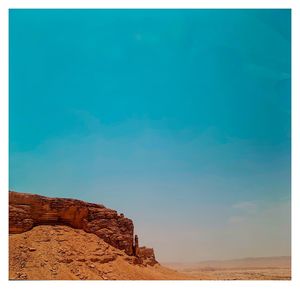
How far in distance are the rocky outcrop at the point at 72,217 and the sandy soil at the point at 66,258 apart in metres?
0.45

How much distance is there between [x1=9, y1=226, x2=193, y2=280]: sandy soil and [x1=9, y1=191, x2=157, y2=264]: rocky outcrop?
45 centimetres

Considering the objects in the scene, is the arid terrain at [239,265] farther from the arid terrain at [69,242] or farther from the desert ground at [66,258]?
the desert ground at [66,258]

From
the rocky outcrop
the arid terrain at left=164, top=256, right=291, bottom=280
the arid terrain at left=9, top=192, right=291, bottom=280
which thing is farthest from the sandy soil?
the arid terrain at left=164, top=256, right=291, bottom=280

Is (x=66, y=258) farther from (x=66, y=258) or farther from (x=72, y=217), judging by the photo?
(x=72, y=217)

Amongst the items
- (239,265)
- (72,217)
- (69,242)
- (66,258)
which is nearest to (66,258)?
(66,258)

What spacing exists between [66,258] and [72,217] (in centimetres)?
373

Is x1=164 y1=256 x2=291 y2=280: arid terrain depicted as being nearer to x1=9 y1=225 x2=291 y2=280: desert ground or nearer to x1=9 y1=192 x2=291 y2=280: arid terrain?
x1=9 y1=192 x2=291 y2=280: arid terrain

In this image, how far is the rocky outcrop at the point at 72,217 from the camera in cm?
2178

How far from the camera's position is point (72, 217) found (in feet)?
78.4

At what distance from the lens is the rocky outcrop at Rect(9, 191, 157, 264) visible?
21781mm
